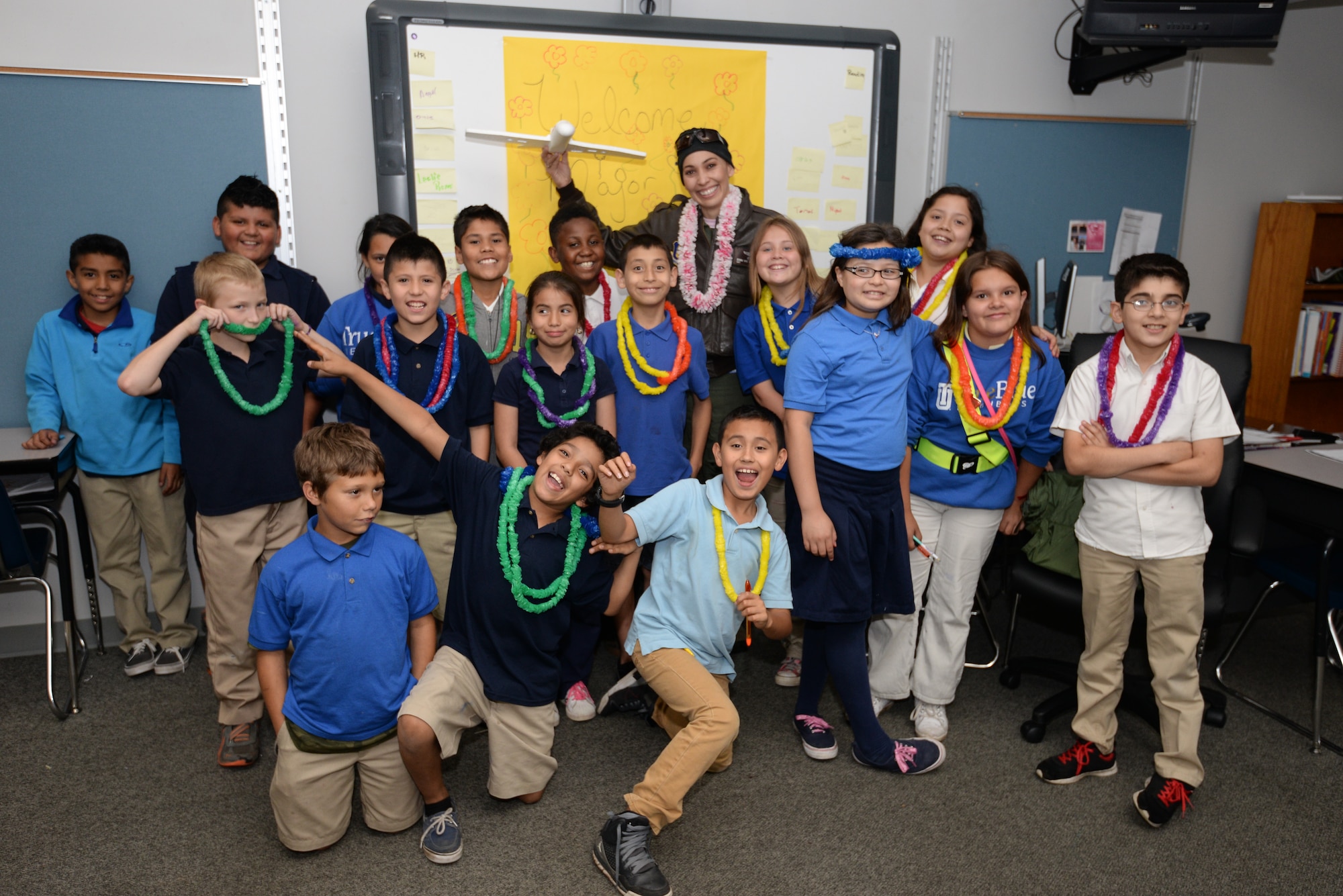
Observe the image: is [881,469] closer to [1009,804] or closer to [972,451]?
[972,451]

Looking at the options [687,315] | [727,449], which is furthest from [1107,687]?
[687,315]

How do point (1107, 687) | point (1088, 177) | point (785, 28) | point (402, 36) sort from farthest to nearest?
point (1088, 177) < point (785, 28) < point (402, 36) < point (1107, 687)

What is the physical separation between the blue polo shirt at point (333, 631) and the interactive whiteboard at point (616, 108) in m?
1.56

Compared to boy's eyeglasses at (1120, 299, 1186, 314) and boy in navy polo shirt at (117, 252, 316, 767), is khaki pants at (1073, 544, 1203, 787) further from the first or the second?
boy in navy polo shirt at (117, 252, 316, 767)

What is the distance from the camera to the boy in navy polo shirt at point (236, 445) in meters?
2.37

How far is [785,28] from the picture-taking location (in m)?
3.48

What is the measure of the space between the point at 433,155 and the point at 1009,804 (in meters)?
2.78

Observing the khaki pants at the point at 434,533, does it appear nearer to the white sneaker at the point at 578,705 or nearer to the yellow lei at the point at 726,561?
the white sneaker at the point at 578,705

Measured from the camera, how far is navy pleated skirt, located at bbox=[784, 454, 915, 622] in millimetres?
2363

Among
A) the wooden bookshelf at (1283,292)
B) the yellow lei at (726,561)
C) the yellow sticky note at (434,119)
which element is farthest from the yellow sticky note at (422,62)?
the wooden bookshelf at (1283,292)

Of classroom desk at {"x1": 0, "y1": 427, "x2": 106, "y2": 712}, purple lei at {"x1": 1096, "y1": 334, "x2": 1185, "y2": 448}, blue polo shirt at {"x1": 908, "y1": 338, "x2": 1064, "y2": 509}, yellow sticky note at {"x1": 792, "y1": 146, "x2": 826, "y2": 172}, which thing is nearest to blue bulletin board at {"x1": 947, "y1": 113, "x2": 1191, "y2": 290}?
yellow sticky note at {"x1": 792, "y1": 146, "x2": 826, "y2": 172}

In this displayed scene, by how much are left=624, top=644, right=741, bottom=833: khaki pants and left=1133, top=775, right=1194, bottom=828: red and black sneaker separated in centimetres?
106

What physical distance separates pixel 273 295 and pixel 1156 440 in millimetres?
2672

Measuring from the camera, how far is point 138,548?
310 centimetres
